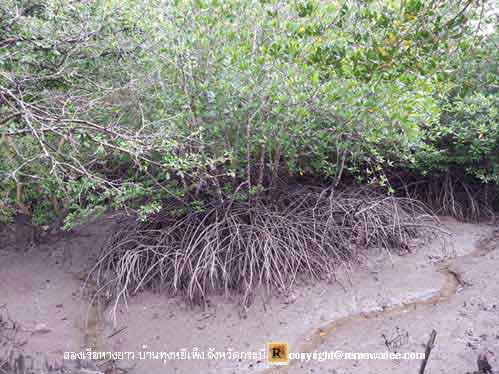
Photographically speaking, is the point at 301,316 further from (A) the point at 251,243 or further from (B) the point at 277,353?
(A) the point at 251,243

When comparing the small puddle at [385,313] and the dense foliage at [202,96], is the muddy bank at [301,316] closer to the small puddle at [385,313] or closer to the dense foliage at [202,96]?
the small puddle at [385,313]

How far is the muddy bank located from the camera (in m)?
3.59

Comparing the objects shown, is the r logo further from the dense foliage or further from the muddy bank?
the dense foliage

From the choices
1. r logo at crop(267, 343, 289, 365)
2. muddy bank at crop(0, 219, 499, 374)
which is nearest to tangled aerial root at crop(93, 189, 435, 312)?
muddy bank at crop(0, 219, 499, 374)

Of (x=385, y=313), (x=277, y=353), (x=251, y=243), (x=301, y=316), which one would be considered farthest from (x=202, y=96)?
(x=385, y=313)

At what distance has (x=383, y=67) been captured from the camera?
9.10 ft

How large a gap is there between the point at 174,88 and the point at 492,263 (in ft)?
11.9

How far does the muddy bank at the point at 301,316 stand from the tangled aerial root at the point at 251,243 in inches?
6.6

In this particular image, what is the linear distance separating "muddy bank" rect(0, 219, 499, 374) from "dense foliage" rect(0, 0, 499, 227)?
0.89 metres

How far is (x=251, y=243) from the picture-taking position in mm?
4383

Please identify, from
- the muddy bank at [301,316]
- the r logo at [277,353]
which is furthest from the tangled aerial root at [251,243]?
the r logo at [277,353]

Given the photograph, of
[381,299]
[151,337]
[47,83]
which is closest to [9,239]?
[47,83]

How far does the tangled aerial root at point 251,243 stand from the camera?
4.30 meters

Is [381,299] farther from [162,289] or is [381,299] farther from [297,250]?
[162,289]
